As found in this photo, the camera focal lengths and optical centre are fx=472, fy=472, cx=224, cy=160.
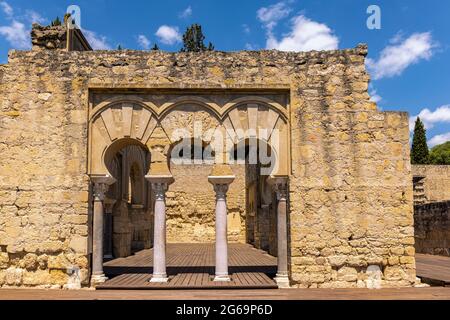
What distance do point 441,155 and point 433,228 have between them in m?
32.5

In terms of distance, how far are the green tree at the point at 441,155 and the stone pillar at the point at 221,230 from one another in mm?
38537

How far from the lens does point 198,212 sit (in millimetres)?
23766

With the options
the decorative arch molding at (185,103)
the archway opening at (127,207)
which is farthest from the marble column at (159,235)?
the archway opening at (127,207)

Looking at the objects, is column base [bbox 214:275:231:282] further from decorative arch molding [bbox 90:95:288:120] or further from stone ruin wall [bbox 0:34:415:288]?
decorative arch molding [bbox 90:95:288:120]

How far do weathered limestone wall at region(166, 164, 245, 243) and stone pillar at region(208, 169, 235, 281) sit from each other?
584 inches

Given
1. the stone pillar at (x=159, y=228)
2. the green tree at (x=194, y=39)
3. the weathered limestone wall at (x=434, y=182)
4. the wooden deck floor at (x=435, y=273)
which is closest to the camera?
the wooden deck floor at (x=435, y=273)

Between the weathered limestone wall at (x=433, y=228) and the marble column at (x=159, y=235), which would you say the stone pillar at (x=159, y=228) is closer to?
the marble column at (x=159, y=235)

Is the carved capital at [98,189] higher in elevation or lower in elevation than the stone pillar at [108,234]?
higher

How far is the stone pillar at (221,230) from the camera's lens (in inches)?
336

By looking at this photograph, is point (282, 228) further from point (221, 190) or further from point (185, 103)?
point (185, 103)

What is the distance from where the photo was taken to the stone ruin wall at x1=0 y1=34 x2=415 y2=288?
8.28m

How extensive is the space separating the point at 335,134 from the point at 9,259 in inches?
244

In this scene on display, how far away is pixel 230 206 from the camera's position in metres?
23.8
